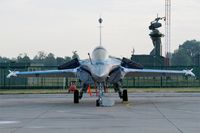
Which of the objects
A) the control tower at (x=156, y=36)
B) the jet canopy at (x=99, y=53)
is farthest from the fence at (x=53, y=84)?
the jet canopy at (x=99, y=53)

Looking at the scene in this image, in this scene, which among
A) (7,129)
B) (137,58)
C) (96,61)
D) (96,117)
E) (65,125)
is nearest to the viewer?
(7,129)

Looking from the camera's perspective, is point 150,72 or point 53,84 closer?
point 150,72

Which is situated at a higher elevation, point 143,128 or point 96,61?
point 96,61

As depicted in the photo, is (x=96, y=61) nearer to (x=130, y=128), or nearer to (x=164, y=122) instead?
(x=164, y=122)

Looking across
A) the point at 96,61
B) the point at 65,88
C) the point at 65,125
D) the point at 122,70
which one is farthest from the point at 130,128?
the point at 65,88

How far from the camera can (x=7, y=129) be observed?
1430cm

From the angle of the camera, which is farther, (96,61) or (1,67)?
(1,67)

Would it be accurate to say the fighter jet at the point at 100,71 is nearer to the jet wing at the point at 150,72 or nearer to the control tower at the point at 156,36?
the jet wing at the point at 150,72

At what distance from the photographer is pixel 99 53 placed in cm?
2564

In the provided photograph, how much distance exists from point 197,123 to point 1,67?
37952 mm

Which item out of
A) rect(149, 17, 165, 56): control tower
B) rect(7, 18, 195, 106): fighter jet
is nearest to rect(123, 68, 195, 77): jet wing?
rect(7, 18, 195, 106): fighter jet

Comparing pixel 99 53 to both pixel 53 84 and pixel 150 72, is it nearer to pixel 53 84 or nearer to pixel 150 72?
pixel 150 72

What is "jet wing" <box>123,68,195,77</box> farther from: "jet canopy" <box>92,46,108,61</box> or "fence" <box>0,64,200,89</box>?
"fence" <box>0,64,200,89</box>

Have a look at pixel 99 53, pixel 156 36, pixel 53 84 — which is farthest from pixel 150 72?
pixel 156 36
